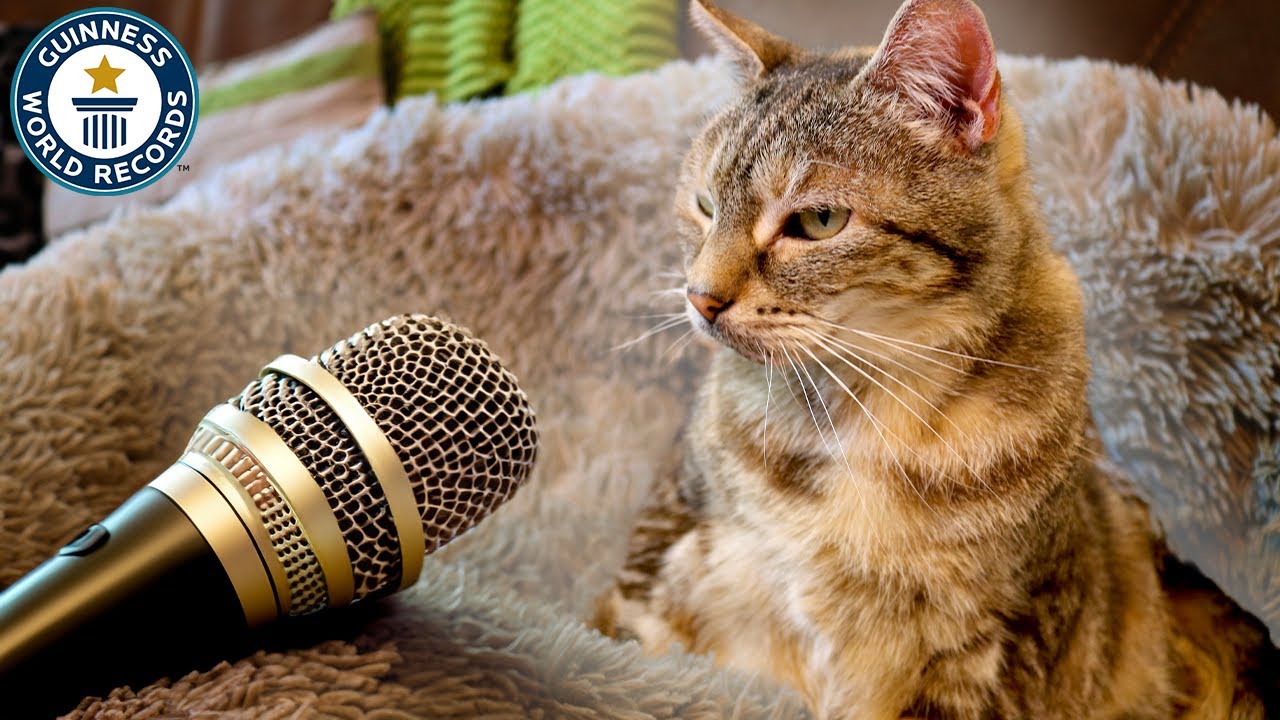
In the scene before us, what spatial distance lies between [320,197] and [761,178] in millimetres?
601

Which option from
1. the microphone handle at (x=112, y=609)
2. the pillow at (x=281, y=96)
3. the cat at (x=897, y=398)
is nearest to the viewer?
the microphone handle at (x=112, y=609)

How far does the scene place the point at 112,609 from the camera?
1.72 feet

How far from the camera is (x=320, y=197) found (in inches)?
41.9

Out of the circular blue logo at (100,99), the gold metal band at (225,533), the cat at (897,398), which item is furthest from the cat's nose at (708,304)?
the circular blue logo at (100,99)

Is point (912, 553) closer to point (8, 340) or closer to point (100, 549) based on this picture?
point (100, 549)

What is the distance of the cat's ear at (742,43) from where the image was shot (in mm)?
739

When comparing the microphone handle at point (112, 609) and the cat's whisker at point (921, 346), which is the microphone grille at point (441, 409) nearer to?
the microphone handle at point (112, 609)

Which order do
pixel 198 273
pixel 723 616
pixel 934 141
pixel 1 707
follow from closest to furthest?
pixel 1 707, pixel 934 141, pixel 723 616, pixel 198 273

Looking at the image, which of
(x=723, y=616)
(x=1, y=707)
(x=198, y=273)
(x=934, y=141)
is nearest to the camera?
(x=1, y=707)

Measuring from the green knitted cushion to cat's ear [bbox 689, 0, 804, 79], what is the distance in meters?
0.41

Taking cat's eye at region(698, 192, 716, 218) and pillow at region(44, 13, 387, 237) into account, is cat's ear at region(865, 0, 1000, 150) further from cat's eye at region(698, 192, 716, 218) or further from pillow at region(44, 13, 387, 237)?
pillow at region(44, 13, 387, 237)

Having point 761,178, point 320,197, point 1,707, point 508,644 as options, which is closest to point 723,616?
point 508,644

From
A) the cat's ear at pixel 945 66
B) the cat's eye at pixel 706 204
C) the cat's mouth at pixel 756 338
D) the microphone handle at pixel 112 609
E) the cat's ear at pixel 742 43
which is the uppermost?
the cat's ear at pixel 742 43

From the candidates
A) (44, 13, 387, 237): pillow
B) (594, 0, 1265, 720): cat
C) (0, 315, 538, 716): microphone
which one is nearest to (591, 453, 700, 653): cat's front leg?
(594, 0, 1265, 720): cat
